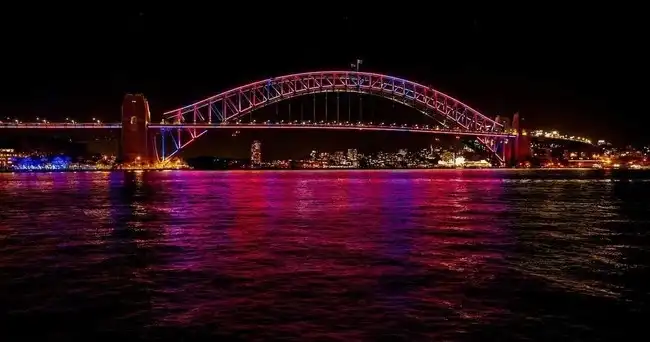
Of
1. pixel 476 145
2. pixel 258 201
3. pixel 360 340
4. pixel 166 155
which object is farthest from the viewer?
pixel 476 145

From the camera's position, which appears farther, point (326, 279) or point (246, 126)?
point (246, 126)

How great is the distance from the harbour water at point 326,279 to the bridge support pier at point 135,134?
63.0 m

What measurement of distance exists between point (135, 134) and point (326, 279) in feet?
244

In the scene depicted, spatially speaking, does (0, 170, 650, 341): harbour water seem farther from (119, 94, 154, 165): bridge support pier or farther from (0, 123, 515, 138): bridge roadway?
(119, 94, 154, 165): bridge support pier

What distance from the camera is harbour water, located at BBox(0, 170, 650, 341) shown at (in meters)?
6.82

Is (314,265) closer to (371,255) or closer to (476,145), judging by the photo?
(371,255)

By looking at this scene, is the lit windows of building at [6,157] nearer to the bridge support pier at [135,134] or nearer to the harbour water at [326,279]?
the bridge support pier at [135,134]

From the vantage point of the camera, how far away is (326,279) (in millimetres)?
9117

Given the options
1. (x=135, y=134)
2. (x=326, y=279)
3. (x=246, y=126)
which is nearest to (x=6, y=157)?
(x=135, y=134)

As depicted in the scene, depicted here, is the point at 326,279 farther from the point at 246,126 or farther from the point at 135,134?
the point at 135,134

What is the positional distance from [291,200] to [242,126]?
51839 mm

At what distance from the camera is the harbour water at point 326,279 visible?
6816 mm

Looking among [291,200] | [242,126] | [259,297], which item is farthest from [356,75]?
[259,297]

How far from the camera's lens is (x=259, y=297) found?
8.02m
